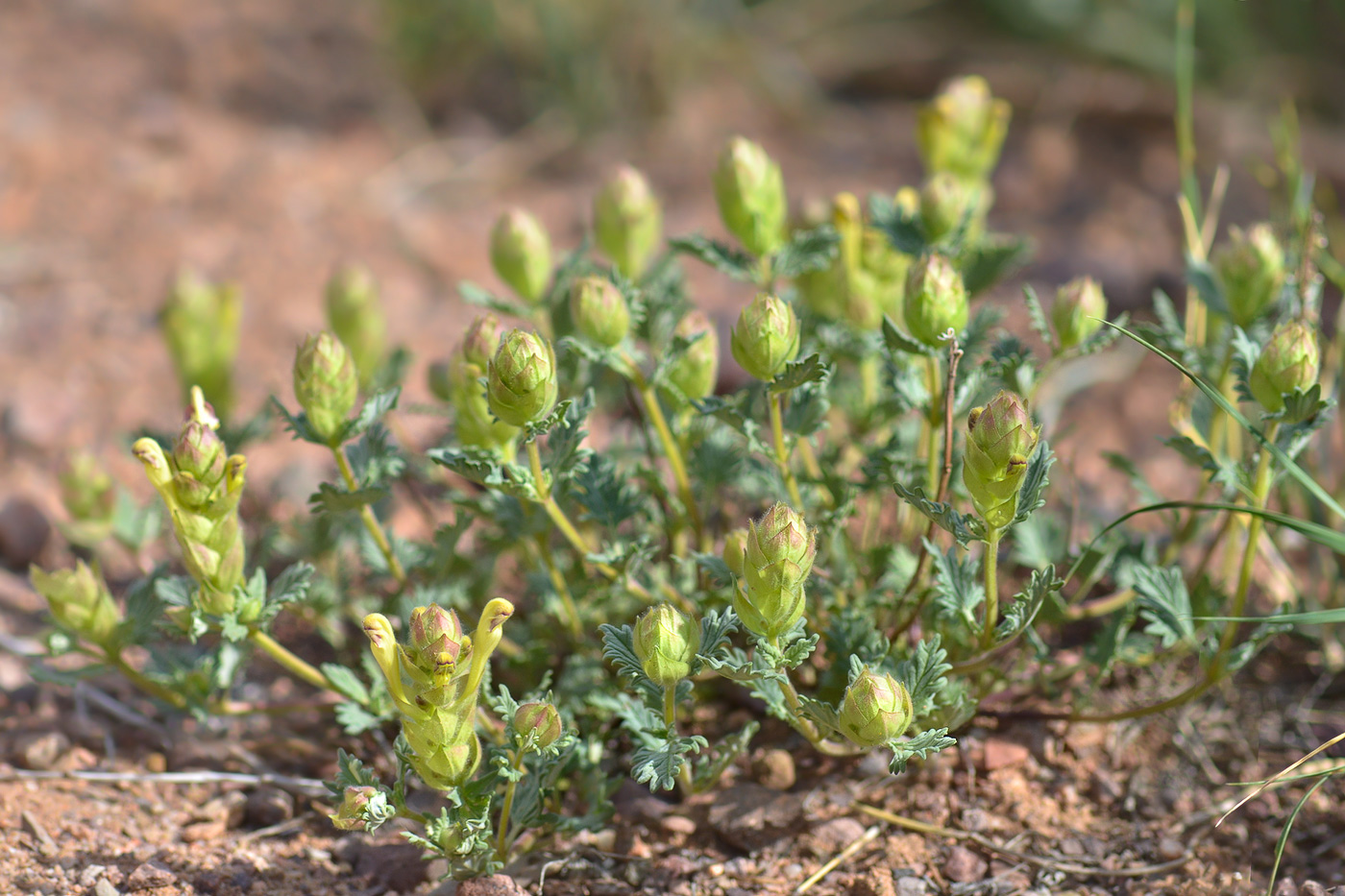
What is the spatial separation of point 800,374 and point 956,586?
35 cm

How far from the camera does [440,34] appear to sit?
4.11m

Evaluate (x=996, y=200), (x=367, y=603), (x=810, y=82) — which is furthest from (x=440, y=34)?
(x=367, y=603)

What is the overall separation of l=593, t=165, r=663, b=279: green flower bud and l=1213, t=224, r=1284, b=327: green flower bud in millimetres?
907

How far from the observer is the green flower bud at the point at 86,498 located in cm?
206

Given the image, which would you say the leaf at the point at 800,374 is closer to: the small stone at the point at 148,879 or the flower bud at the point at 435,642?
the flower bud at the point at 435,642

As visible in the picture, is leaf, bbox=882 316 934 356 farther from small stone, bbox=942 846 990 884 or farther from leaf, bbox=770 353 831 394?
small stone, bbox=942 846 990 884

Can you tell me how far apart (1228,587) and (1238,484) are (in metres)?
0.58

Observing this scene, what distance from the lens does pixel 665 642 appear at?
1330mm

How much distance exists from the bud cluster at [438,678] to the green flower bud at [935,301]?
2.12 feet


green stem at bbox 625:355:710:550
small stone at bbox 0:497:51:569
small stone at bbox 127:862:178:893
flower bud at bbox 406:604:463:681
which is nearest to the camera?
flower bud at bbox 406:604:463:681

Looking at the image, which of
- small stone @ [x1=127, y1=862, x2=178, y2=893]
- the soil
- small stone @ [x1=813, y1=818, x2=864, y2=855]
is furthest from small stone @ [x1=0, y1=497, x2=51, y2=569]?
small stone @ [x1=813, y1=818, x2=864, y2=855]

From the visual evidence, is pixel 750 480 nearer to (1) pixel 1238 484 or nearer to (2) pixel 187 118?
(1) pixel 1238 484

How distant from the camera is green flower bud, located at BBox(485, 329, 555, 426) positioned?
134 centimetres

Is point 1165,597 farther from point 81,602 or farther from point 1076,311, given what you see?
point 81,602
